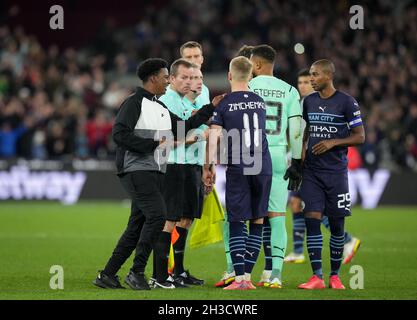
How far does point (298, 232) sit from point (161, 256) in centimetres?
386

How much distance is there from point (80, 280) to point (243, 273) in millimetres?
2018

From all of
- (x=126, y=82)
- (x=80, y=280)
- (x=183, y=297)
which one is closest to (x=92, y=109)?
(x=126, y=82)

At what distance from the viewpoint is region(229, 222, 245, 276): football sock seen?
31.1ft

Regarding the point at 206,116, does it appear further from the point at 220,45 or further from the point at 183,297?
the point at 220,45

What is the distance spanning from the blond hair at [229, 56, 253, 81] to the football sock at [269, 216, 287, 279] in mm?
1649

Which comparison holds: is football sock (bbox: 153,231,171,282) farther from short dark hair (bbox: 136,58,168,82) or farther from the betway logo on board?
the betway logo on board

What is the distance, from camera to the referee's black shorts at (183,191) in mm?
9961

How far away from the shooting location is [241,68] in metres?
9.49
